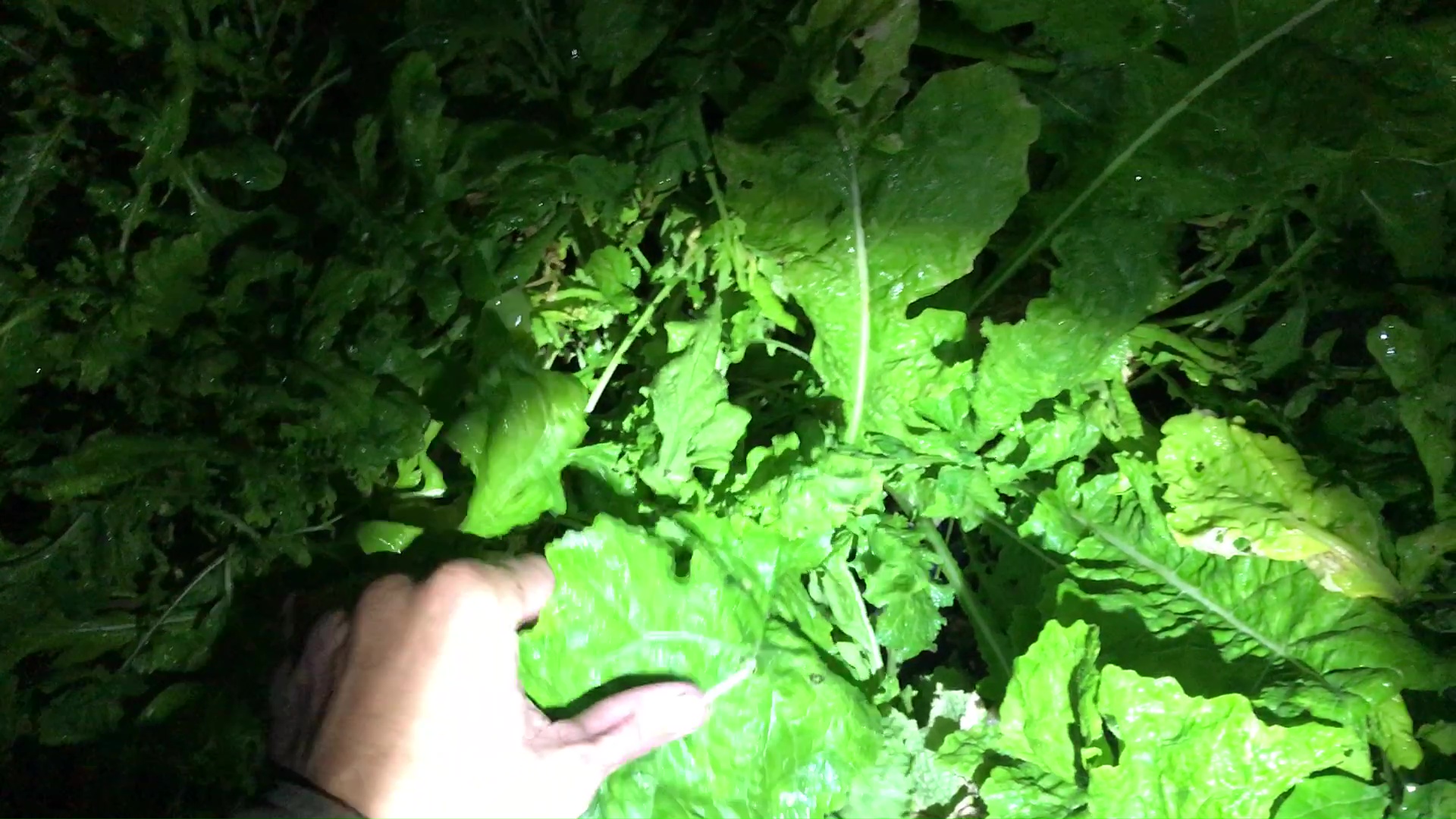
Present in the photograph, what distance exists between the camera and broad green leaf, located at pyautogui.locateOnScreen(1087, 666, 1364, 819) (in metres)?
0.91

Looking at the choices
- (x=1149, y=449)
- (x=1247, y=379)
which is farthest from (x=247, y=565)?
(x=1247, y=379)

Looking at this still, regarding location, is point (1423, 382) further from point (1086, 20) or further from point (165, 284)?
point (165, 284)

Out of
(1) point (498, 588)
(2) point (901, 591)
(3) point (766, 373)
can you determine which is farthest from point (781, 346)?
(1) point (498, 588)

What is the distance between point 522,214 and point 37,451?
1.55 feet

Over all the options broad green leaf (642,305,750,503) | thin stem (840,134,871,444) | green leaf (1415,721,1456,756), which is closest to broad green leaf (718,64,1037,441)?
thin stem (840,134,871,444)

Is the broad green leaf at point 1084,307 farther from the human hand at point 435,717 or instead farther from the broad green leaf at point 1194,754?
the human hand at point 435,717

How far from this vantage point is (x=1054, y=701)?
982 millimetres

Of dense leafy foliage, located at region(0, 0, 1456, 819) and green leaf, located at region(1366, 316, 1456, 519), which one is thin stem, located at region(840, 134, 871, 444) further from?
green leaf, located at region(1366, 316, 1456, 519)

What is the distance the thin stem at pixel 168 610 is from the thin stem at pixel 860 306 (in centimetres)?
62

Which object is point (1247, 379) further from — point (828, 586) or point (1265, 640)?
point (828, 586)

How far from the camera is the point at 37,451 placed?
0.85 metres

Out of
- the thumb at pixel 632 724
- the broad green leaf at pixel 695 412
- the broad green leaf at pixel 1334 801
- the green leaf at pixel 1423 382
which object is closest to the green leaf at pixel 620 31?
the broad green leaf at pixel 695 412

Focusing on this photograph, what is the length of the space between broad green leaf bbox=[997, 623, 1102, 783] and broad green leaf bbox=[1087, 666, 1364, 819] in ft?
0.08

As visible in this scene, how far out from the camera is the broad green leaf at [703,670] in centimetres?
98
